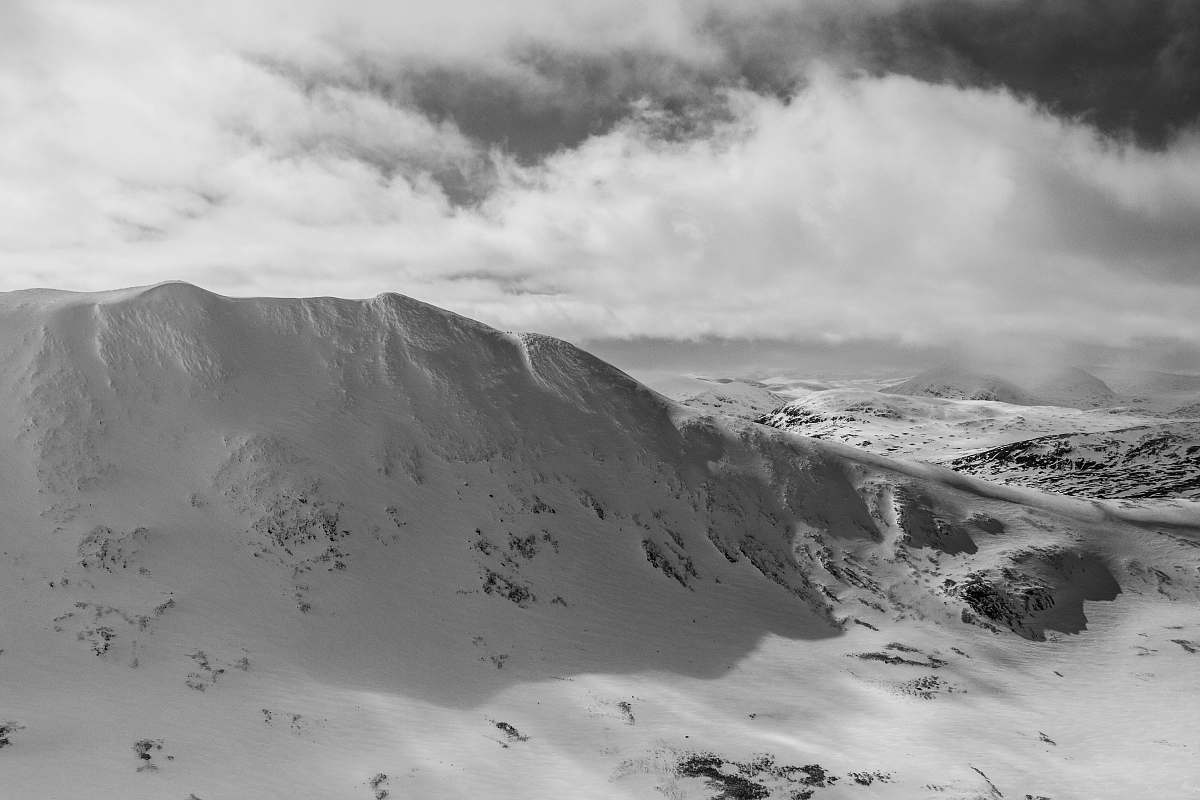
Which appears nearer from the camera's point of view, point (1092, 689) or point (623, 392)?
point (1092, 689)

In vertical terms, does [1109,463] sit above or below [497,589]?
above

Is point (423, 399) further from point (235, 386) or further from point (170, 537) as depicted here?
point (170, 537)

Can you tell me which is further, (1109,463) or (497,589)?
(1109,463)

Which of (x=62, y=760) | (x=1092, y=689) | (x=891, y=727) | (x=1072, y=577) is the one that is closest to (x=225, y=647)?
(x=62, y=760)

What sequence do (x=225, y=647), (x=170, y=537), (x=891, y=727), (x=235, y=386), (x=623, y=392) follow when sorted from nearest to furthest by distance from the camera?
1. (x=225, y=647)
2. (x=891, y=727)
3. (x=170, y=537)
4. (x=235, y=386)
5. (x=623, y=392)

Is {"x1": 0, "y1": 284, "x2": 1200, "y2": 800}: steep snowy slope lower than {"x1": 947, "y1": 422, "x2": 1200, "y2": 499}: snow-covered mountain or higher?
lower
